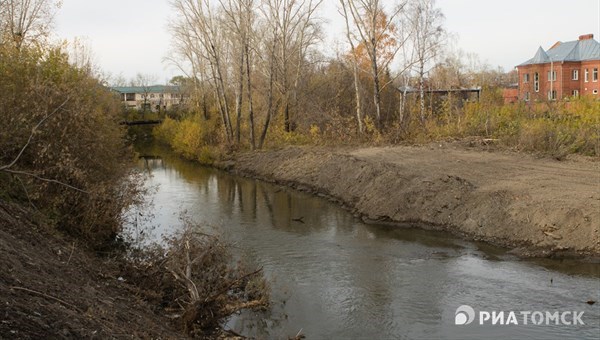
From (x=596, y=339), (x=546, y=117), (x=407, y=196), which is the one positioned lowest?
(x=596, y=339)

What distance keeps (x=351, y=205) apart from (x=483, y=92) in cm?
1667

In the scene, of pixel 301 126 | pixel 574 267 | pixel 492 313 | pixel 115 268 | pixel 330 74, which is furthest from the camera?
pixel 330 74

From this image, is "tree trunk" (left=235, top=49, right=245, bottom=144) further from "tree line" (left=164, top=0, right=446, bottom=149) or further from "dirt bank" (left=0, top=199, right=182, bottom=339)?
"dirt bank" (left=0, top=199, right=182, bottom=339)

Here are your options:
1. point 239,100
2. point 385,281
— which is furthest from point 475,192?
point 239,100

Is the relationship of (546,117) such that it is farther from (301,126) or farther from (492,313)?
(492,313)

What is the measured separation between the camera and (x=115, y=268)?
11555 millimetres

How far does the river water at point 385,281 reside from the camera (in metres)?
9.85

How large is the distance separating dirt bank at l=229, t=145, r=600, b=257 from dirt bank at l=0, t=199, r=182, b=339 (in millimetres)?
9628

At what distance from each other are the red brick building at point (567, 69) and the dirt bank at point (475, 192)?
3713 cm

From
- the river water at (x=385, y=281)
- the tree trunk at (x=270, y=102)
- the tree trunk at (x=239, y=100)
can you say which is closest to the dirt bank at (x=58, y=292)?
the river water at (x=385, y=281)

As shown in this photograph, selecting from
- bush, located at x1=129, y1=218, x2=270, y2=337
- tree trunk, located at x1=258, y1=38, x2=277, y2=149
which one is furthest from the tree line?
bush, located at x1=129, y1=218, x2=270, y2=337

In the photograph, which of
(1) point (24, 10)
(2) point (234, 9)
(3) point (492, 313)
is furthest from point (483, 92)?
(1) point (24, 10)

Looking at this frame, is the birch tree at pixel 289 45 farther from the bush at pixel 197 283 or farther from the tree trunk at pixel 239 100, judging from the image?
the bush at pixel 197 283

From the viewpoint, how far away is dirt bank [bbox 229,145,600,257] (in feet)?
47.2
